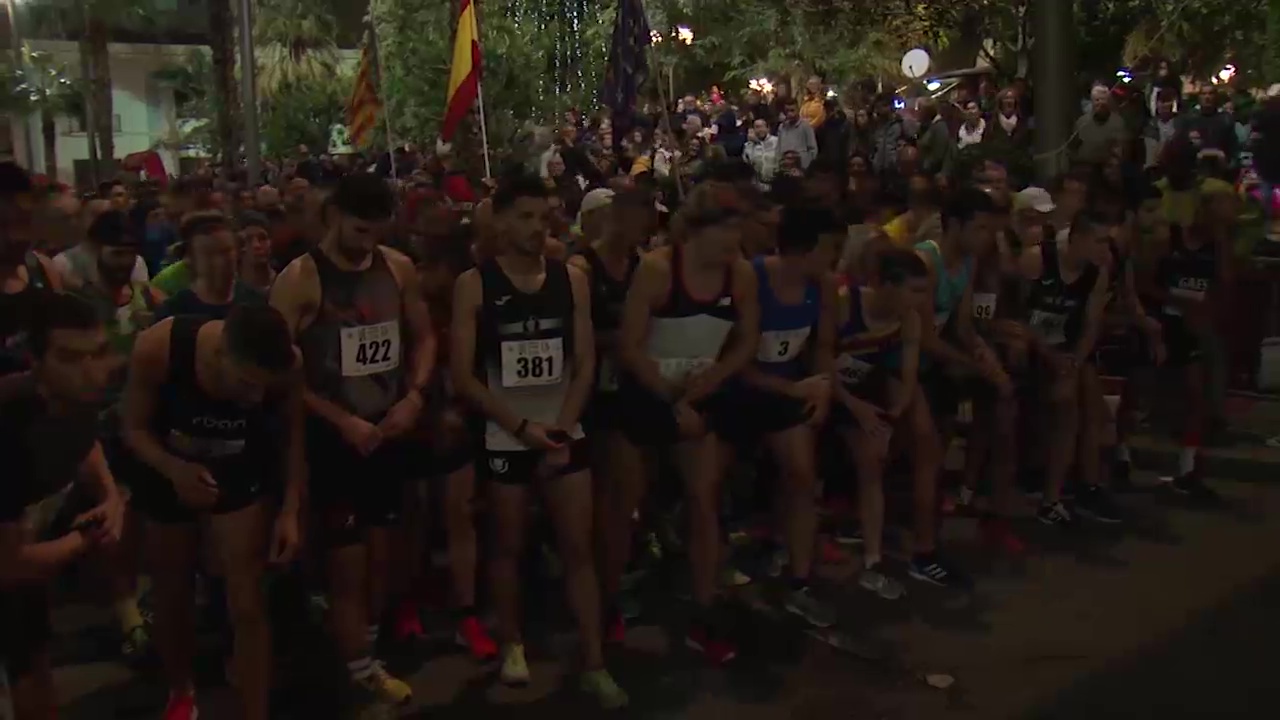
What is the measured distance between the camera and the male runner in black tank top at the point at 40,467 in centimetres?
381

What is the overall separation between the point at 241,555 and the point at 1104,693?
3.34 meters

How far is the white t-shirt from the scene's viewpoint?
7316mm

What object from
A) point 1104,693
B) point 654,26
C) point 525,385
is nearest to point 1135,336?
point 1104,693

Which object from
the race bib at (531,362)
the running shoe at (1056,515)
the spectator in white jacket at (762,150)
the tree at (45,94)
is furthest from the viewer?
the tree at (45,94)

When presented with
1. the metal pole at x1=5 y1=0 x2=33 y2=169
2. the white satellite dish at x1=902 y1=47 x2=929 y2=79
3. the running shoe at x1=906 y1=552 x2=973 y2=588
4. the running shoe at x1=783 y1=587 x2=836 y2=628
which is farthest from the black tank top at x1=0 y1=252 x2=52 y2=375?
the metal pole at x1=5 y1=0 x2=33 y2=169

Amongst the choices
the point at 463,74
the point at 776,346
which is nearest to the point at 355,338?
Result: the point at 776,346

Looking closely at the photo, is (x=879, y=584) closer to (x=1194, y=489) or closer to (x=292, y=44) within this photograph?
(x=1194, y=489)

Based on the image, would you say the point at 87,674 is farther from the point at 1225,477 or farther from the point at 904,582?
the point at 1225,477

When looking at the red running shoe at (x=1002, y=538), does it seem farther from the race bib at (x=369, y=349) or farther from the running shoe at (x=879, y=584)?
the race bib at (x=369, y=349)

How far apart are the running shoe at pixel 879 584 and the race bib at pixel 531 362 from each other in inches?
88.3

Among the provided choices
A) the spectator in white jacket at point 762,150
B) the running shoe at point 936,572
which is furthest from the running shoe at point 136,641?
the spectator in white jacket at point 762,150

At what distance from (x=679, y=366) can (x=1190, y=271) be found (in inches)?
161

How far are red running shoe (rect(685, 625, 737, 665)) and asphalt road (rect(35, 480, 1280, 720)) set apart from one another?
2.5 inches

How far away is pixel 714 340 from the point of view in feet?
18.9
